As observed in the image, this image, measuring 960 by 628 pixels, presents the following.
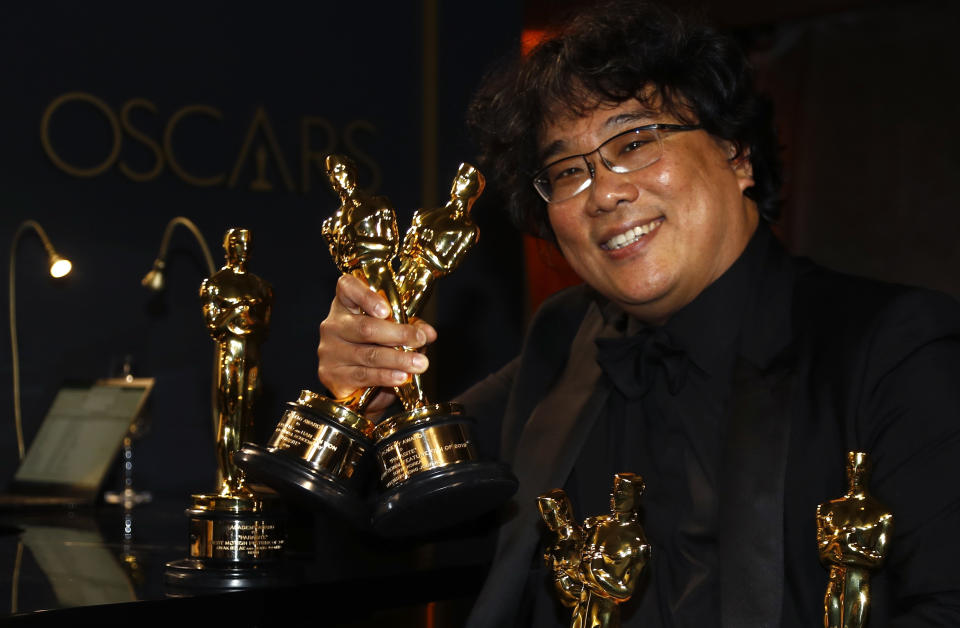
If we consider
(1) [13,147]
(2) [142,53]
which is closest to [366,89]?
(2) [142,53]

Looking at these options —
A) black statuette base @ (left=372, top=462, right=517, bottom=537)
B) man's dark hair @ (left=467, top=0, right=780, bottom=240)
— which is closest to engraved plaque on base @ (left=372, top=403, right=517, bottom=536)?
black statuette base @ (left=372, top=462, right=517, bottom=537)

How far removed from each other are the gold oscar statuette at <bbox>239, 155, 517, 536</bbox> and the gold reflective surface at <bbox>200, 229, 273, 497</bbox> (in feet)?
0.33

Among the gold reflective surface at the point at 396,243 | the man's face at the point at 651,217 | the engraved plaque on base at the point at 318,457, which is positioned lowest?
the engraved plaque on base at the point at 318,457

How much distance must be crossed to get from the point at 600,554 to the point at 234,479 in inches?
18.4

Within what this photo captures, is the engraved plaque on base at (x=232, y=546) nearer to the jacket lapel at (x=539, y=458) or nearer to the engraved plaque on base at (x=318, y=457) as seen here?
the engraved plaque on base at (x=318, y=457)

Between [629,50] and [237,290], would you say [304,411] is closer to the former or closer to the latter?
[237,290]

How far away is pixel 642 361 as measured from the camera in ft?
4.93

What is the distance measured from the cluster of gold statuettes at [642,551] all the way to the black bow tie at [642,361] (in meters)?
0.46

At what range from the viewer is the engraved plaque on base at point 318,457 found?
1.12m

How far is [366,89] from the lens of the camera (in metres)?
2.74

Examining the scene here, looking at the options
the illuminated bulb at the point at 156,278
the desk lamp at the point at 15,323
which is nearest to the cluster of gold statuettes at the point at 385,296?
the illuminated bulb at the point at 156,278

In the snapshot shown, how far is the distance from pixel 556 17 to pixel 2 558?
1.08 meters

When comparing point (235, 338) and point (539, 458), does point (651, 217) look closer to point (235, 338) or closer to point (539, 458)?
point (539, 458)

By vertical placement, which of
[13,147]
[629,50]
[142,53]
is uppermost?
[142,53]
